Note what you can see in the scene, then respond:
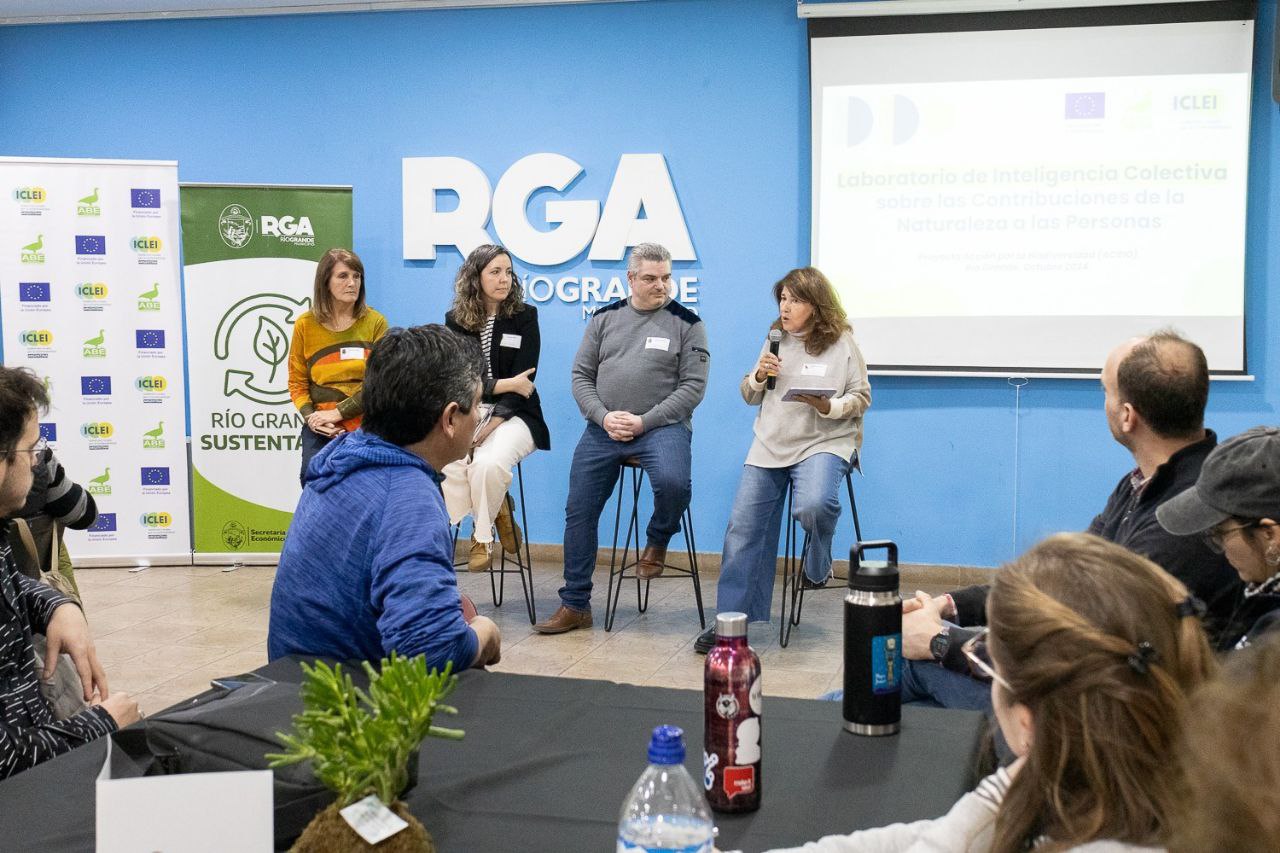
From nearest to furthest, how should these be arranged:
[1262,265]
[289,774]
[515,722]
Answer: [289,774] → [515,722] → [1262,265]

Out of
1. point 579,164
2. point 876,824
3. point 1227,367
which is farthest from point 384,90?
point 876,824

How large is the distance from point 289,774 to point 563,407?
4899 millimetres

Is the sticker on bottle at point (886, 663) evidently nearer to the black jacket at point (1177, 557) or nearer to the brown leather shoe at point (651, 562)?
the black jacket at point (1177, 557)

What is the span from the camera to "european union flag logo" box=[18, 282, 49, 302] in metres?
5.90

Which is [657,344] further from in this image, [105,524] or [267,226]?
[105,524]

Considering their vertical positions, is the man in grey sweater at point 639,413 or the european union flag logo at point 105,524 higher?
the man in grey sweater at point 639,413

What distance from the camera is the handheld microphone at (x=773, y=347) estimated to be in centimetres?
469

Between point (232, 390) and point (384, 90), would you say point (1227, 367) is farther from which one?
point (232, 390)

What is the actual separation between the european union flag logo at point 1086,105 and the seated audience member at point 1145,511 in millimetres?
3045

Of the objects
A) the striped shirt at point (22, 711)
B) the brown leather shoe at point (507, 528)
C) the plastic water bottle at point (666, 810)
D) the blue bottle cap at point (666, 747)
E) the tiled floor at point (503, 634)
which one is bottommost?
the tiled floor at point (503, 634)

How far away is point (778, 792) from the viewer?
1414mm

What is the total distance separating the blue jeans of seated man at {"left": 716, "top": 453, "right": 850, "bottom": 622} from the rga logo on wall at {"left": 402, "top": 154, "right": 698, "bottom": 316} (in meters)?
1.54

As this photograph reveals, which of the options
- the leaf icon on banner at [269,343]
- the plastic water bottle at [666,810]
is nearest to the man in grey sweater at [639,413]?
the leaf icon on banner at [269,343]

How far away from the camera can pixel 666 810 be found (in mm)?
1171
